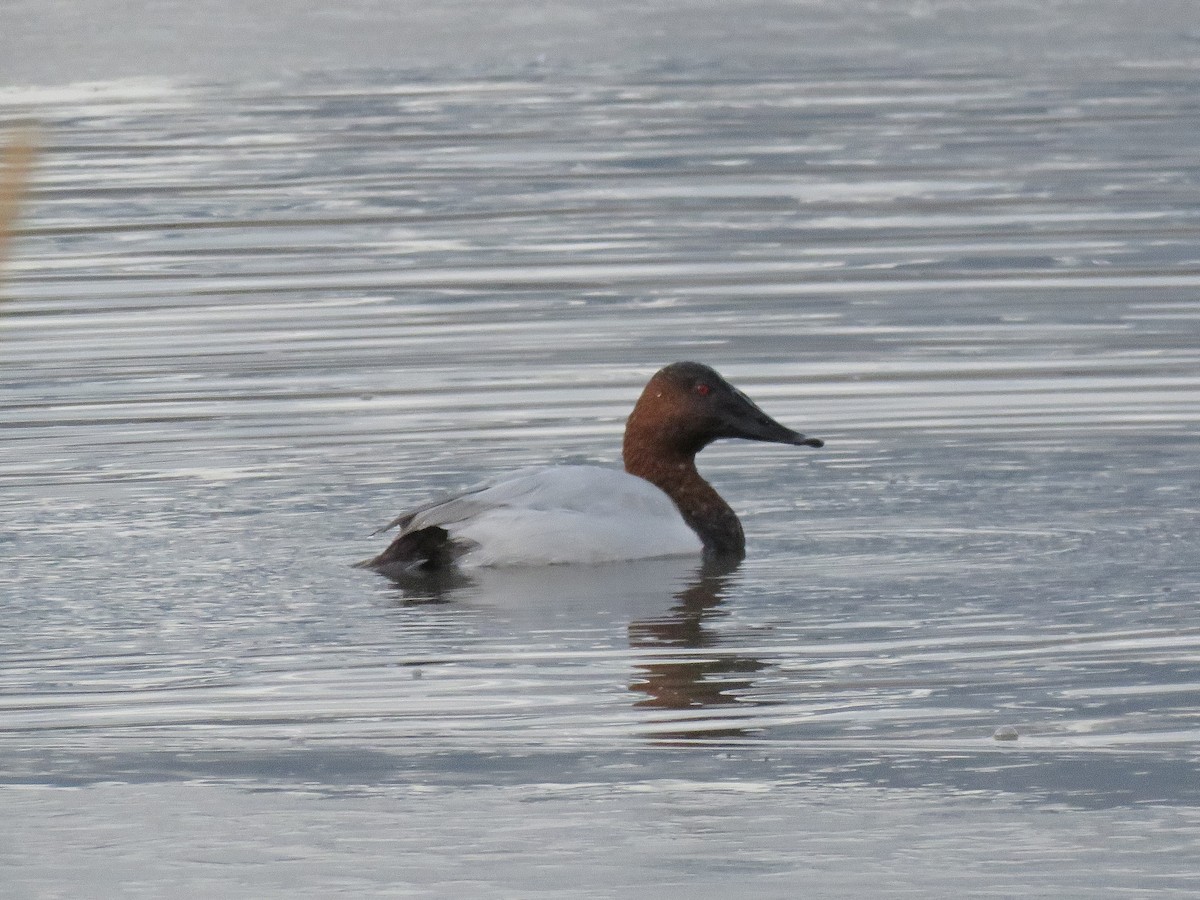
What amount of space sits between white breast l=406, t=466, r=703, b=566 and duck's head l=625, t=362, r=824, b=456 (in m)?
0.54

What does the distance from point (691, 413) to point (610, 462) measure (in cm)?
79

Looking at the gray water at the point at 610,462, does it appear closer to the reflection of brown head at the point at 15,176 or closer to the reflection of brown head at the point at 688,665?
the reflection of brown head at the point at 688,665

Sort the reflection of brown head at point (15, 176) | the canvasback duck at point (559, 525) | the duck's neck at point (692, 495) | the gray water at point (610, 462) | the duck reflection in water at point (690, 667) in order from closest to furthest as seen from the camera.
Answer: the reflection of brown head at point (15, 176)
the gray water at point (610, 462)
the duck reflection in water at point (690, 667)
the canvasback duck at point (559, 525)
the duck's neck at point (692, 495)

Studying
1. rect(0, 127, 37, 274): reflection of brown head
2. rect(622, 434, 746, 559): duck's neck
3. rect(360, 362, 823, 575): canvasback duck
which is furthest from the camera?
rect(622, 434, 746, 559): duck's neck

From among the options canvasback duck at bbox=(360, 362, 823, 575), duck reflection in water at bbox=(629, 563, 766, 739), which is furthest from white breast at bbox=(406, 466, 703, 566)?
duck reflection in water at bbox=(629, 563, 766, 739)

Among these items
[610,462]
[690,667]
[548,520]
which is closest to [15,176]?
[690,667]

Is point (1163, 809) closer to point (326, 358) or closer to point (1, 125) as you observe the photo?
point (326, 358)

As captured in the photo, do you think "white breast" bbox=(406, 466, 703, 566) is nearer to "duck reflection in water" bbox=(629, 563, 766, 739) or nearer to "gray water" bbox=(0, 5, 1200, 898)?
"gray water" bbox=(0, 5, 1200, 898)

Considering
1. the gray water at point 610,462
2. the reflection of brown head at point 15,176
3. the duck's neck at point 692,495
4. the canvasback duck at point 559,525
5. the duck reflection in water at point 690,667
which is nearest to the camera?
the reflection of brown head at point 15,176

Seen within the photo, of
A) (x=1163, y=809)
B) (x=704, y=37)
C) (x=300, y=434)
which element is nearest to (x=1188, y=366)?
(x=300, y=434)

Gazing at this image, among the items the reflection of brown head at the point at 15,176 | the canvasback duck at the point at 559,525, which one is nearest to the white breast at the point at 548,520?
the canvasback duck at the point at 559,525

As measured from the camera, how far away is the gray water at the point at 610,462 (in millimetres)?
5180

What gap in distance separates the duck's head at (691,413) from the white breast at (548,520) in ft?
1.77

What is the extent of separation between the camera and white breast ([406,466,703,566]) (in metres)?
7.98
